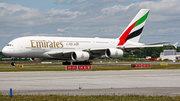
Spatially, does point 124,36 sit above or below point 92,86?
above

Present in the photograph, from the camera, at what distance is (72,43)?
60.9 meters

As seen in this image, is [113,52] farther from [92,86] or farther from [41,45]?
[92,86]

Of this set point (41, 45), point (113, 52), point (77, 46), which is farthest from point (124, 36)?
point (41, 45)

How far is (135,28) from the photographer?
218 ft

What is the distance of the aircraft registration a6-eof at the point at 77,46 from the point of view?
178ft

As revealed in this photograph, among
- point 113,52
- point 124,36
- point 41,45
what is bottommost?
point 113,52

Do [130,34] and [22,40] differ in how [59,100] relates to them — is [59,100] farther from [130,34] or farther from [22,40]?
[130,34]

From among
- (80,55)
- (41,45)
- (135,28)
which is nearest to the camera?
(41,45)

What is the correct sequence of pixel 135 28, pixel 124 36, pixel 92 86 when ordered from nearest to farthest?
pixel 92 86 → pixel 135 28 → pixel 124 36

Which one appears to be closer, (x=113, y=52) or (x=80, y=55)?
(x=80, y=55)

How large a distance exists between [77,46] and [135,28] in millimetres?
15830

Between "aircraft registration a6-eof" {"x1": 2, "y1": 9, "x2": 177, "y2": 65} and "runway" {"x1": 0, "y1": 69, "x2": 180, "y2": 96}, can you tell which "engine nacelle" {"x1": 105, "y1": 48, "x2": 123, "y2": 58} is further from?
"runway" {"x1": 0, "y1": 69, "x2": 180, "y2": 96}

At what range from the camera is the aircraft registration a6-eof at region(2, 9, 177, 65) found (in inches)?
2135

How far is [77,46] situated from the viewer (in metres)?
61.7
